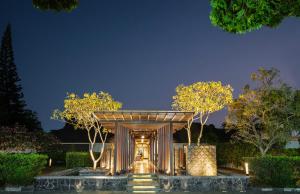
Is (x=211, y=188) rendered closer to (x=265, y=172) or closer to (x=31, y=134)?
(x=265, y=172)

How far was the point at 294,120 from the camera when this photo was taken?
16.8m

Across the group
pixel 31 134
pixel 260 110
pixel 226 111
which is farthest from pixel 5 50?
pixel 260 110

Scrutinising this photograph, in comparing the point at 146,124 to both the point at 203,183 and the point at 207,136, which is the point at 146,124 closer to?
the point at 203,183

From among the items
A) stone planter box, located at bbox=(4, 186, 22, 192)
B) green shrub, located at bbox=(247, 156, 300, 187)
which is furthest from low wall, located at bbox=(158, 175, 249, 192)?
stone planter box, located at bbox=(4, 186, 22, 192)

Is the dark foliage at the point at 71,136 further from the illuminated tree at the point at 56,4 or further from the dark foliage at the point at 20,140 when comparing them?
the illuminated tree at the point at 56,4

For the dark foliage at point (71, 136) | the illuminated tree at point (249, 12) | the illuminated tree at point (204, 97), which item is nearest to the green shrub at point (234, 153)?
the illuminated tree at point (204, 97)

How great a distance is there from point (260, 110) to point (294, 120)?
1.76m

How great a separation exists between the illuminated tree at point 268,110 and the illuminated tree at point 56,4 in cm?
1400

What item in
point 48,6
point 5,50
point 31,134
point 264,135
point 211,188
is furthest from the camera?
point 5,50

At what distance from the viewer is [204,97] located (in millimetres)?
16812

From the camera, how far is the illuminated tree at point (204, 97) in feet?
54.2

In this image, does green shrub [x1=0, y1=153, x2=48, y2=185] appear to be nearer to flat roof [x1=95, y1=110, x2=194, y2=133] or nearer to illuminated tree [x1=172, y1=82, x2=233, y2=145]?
flat roof [x1=95, y1=110, x2=194, y2=133]

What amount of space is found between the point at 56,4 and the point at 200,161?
10330 millimetres

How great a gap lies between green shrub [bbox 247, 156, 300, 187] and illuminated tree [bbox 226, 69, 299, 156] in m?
4.28
